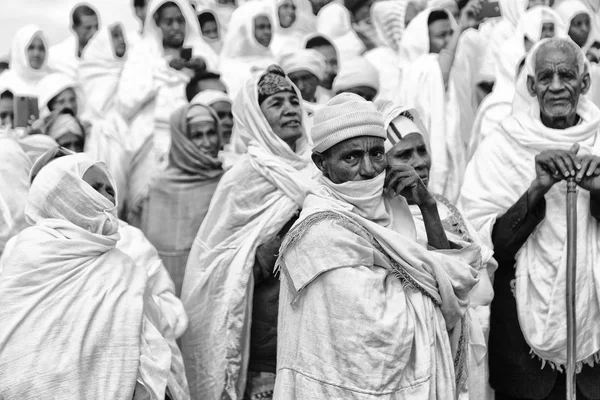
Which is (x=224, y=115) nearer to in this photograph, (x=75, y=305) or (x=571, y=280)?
(x=75, y=305)

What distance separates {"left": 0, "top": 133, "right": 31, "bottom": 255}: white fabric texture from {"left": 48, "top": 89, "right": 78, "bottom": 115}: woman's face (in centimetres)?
196

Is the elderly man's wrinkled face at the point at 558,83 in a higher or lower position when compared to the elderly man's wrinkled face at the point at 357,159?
higher

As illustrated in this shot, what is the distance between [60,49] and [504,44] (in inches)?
185

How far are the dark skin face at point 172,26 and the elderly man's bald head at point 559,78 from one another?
4.60 metres

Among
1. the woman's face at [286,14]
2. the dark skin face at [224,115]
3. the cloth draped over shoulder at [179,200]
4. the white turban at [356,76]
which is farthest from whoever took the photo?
the woman's face at [286,14]

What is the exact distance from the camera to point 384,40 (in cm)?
1173

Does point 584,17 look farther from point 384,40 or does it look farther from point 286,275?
point 286,275

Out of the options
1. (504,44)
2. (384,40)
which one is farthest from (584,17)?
(384,40)

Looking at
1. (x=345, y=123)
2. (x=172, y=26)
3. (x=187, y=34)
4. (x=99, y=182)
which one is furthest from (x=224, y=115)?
(x=345, y=123)

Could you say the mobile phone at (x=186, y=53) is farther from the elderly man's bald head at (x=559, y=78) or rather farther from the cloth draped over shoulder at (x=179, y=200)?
the elderly man's bald head at (x=559, y=78)

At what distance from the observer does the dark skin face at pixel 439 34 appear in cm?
1003

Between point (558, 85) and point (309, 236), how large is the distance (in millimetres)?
1955

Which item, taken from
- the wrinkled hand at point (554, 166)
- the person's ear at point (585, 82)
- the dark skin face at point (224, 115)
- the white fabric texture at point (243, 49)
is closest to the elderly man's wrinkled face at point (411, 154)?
the wrinkled hand at point (554, 166)

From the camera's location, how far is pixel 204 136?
25.9 ft
